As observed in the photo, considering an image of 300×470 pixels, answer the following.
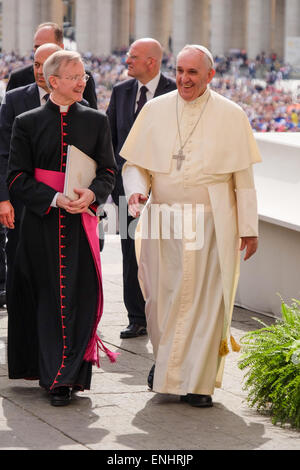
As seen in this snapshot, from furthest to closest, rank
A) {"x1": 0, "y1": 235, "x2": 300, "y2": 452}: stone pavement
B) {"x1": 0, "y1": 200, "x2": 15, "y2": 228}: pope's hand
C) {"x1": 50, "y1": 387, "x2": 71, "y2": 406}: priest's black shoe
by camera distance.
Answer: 1. {"x1": 0, "y1": 200, "x2": 15, "y2": 228}: pope's hand
2. {"x1": 50, "y1": 387, "x2": 71, "y2": 406}: priest's black shoe
3. {"x1": 0, "y1": 235, "x2": 300, "y2": 452}: stone pavement

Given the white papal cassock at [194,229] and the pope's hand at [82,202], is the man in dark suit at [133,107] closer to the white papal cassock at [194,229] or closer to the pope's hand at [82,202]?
the white papal cassock at [194,229]

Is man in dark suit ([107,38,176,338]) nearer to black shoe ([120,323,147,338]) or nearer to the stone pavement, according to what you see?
black shoe ([120,323,147,338])

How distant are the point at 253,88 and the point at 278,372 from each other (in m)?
38.4

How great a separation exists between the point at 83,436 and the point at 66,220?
4.11ft

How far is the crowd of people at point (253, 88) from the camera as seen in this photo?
30722 mm

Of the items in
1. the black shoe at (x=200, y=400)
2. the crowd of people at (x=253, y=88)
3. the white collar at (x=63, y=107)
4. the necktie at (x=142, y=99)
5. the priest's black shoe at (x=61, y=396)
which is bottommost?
the crowd of people at (x=253, y=88)

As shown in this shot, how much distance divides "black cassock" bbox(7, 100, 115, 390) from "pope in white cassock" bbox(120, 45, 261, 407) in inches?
12.3

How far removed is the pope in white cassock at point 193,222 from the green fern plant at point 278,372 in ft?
0.63

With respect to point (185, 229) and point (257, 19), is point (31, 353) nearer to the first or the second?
point (185, 229)

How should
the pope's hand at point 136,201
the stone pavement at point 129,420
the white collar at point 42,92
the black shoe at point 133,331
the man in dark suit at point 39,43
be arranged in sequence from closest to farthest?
the stone pavement at point 129,420 < the pope's hand at point 136,201 < the white collar at point 42,92 < the black shoe at point 133,331 < the man in dark suit at point 39,43

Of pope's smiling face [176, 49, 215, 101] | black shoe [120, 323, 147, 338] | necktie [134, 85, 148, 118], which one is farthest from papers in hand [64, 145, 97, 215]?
necktie [134, 85, 148, 118]

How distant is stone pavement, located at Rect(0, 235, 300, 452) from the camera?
5137 millimetres

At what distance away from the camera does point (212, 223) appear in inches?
236

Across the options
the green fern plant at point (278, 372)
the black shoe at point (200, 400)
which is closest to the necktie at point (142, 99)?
the green fern plant at point (278, 372)
